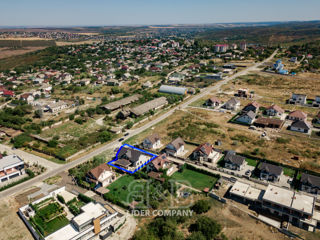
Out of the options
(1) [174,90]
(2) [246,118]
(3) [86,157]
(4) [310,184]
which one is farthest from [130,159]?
(1) [174,90]

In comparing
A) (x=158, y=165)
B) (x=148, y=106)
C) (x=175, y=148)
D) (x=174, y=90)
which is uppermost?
(x=174, y=90)

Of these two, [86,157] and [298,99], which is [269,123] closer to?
[298,99]

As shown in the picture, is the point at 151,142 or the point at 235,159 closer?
the point at 235,159

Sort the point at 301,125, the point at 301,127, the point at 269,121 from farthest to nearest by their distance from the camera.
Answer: the point at 269,121, the point at 301,125, the point at 301,127

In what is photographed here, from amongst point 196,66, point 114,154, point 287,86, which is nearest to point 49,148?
point 114,154

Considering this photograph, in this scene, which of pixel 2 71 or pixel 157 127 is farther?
pixel 2 71

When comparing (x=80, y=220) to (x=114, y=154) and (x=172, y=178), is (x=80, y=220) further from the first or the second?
(x=114, y=154)

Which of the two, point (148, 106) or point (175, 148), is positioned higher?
point (148, 106)
